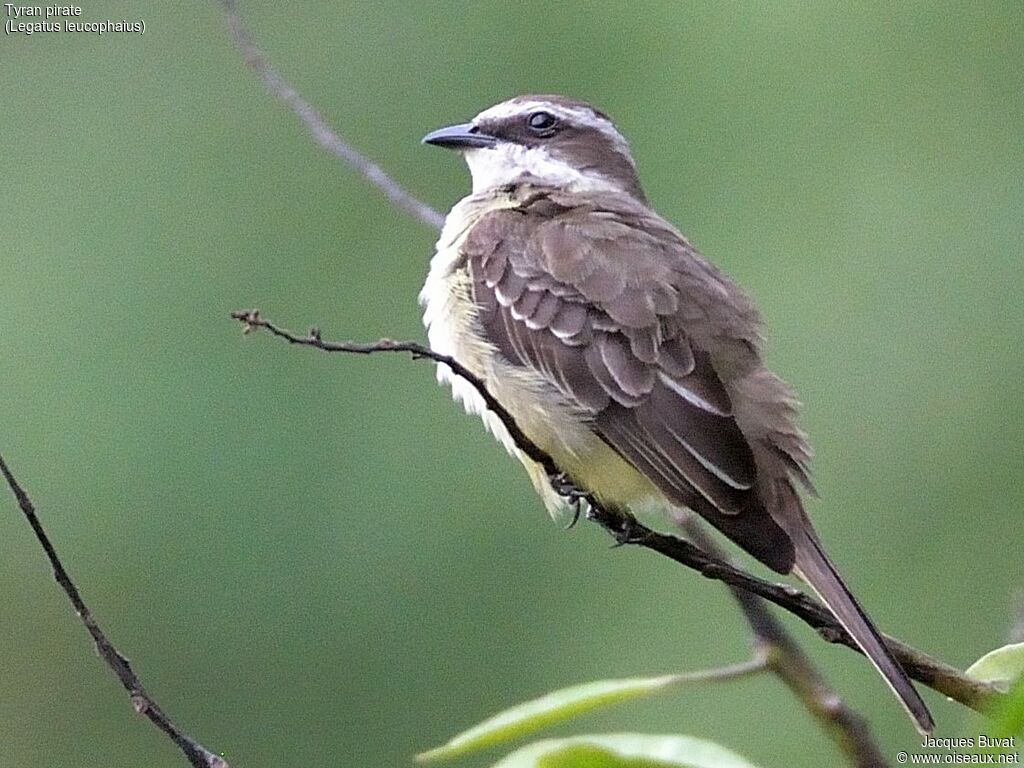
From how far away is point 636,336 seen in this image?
15.9 ft

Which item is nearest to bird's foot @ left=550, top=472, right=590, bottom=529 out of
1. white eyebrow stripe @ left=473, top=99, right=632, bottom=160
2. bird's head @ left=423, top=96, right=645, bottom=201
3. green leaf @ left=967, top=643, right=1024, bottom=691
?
bird's head @ left=423, top=96, right=645, bottom=201

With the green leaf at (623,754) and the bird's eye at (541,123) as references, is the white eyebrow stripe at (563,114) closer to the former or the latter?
the bird's eye at (541,123)

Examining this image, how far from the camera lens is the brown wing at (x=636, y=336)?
181 inches

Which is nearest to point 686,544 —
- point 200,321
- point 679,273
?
point 679,273

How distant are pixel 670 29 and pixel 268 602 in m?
4.26

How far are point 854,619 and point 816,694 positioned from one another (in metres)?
1.58

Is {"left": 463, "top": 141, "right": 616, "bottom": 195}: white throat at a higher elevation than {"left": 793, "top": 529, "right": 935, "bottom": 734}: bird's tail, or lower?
higher

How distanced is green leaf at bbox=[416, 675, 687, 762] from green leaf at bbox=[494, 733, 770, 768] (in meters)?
0.20

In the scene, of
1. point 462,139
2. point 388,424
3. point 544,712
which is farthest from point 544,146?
point 544,712

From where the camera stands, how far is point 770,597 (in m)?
3.64

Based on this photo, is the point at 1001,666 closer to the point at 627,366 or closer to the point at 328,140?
the point at 627,366

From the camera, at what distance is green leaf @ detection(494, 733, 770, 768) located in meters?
A: 2.21

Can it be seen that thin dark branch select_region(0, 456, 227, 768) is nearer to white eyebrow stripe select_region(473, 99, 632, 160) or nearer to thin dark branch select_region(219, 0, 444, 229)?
thin dark branch select_region(219, 0, 444, 229)

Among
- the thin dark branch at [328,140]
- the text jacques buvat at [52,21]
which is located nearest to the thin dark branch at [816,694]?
the thin dark branch at [328,140]
